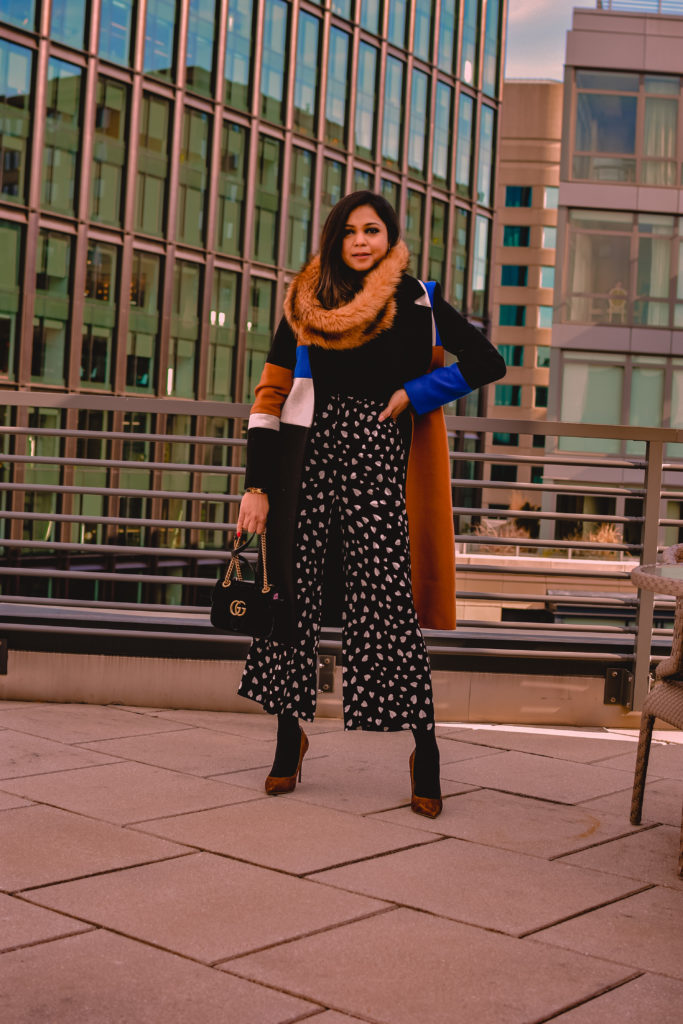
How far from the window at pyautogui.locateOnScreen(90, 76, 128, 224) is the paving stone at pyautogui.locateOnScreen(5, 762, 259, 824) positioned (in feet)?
98.3

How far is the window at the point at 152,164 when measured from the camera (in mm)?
34438

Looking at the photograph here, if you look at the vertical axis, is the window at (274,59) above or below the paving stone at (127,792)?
above

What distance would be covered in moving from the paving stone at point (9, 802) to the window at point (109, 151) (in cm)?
3030

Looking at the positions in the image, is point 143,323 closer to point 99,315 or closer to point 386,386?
point 99,315

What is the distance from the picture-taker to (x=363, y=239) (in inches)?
173

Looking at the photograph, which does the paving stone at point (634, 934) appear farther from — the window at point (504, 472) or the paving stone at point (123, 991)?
the window at point (504, 472)

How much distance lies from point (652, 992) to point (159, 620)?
3979 mm

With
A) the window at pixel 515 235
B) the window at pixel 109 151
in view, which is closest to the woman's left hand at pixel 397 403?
the window at pixel 109 151

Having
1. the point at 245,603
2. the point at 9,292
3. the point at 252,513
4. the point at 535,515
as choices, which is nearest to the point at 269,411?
the point at 252,513

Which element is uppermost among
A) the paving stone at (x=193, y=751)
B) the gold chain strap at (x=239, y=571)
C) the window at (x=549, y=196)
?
the window at (x=549, y=196)

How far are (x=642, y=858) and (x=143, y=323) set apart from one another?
32231 mm

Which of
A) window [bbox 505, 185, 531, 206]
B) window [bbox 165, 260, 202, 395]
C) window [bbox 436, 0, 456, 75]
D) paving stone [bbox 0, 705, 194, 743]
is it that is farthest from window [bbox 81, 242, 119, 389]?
window [bbox 505, 185, 531, 206]

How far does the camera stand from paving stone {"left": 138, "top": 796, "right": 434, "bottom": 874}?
378cm

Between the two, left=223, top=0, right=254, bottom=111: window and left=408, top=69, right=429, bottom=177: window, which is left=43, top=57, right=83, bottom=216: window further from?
left=408, top=69, right=429, bottom=177: window
